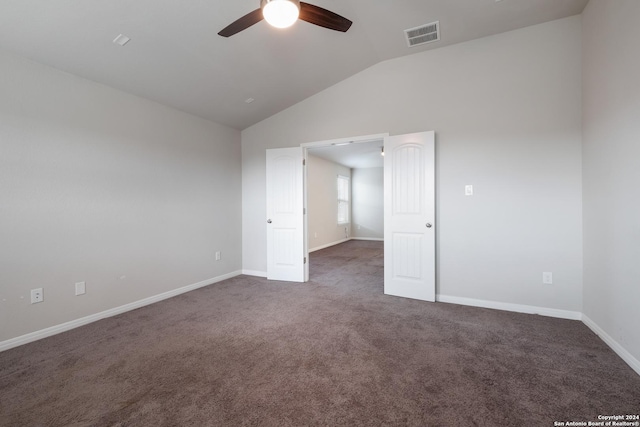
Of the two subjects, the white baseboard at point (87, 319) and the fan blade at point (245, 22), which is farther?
the white baseboard at point (87, 319)

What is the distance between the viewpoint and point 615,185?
2.15 meters

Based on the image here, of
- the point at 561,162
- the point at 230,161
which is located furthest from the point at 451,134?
the point at 230,161

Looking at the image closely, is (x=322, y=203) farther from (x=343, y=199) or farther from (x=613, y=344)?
(x=613, y=344)

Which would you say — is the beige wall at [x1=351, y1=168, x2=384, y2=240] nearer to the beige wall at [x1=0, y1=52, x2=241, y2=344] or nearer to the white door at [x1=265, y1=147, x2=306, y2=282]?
the white door at [x1=265, y1=147, x2=306, y2=282]

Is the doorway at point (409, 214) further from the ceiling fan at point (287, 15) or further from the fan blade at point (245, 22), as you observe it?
the fan blade at point (245, 22)

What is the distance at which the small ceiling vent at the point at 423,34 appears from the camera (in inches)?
116

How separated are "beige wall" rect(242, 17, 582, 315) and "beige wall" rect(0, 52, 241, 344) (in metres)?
2.83

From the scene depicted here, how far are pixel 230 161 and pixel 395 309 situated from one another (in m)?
3.38

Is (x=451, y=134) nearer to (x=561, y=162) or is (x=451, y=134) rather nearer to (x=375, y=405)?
(x=561, y=162)

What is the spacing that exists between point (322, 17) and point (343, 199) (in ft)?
25.0

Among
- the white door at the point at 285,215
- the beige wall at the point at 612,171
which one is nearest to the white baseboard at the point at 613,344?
the beige wall at the point at 612,171

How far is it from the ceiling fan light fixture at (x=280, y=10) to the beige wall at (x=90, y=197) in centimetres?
234

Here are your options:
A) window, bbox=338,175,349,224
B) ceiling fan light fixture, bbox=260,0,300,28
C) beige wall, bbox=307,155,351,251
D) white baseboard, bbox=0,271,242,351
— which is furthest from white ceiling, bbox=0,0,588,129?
window, bbox=338,175,349,224

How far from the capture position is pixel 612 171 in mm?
2195
